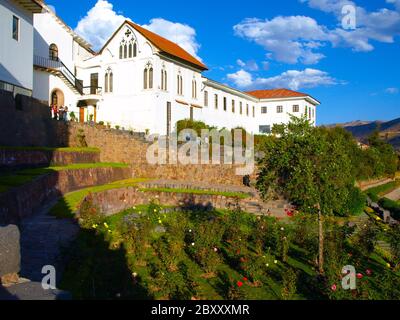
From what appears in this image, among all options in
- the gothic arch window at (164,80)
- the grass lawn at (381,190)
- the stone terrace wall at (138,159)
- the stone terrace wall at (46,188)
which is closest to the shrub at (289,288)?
the stone terrace wall at (46,188)

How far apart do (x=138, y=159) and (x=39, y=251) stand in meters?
16.8

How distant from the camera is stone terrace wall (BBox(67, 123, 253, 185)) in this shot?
82.7 ft

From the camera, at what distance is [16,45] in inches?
888

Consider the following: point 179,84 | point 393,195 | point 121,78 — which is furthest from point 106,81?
point 393,195

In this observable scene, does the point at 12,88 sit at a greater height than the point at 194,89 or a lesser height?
lesser

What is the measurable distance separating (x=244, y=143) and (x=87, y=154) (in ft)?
43.9

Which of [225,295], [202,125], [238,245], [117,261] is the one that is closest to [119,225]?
[117,261]

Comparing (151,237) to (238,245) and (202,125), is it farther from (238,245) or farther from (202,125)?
(202,125)

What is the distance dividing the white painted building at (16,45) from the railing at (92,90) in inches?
416

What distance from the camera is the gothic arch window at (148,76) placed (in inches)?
1254

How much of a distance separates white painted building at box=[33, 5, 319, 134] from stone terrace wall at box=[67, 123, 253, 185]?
469 centimetres

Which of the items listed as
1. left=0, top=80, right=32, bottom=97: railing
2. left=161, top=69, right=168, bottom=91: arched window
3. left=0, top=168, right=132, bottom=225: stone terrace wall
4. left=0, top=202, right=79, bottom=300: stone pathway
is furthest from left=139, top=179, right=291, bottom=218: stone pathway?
left=161, top=69, right=168, bottom=91: arched window

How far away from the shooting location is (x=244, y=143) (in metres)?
32.8

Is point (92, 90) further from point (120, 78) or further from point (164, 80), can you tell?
point (164, 80)
